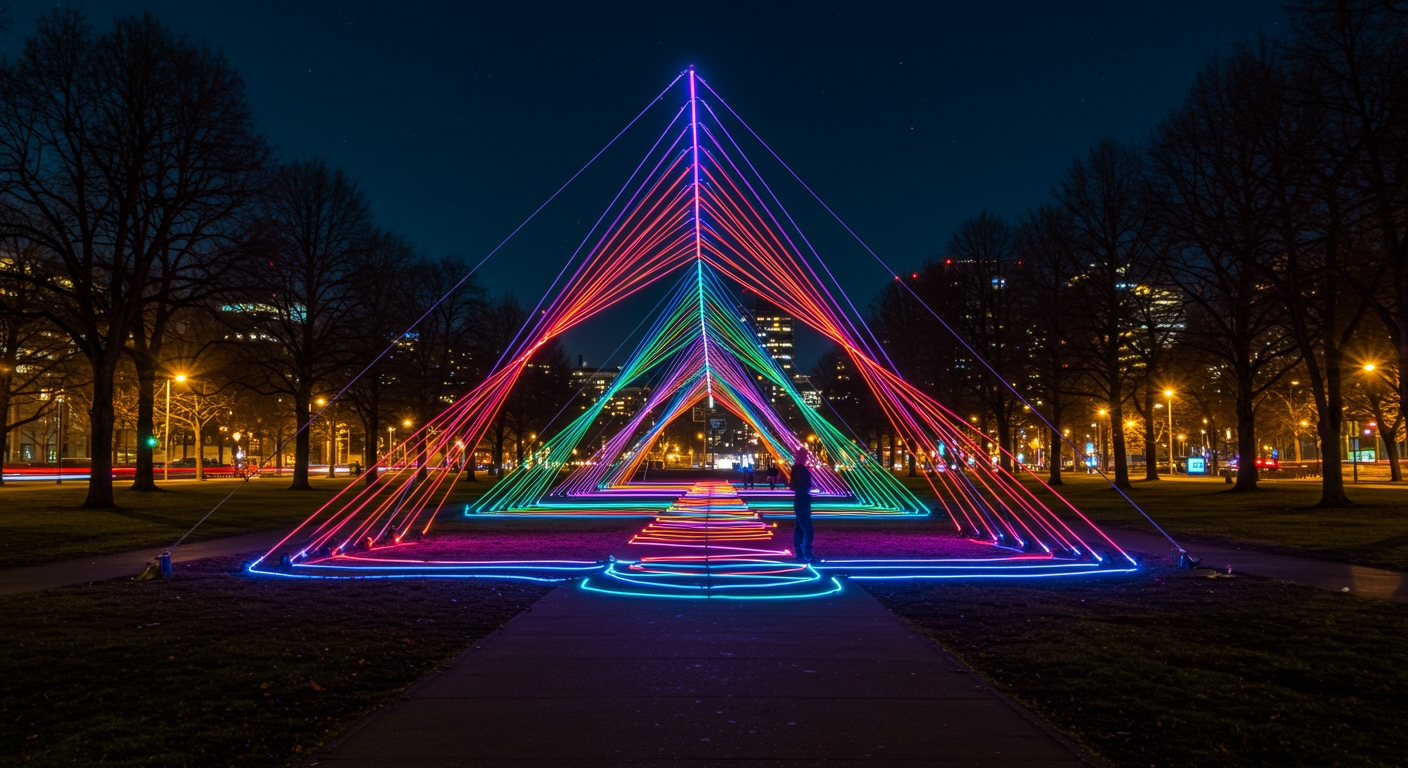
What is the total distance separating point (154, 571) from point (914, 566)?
33.3ft

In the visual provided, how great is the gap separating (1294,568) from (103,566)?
660 inches

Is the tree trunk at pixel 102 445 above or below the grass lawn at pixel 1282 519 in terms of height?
above

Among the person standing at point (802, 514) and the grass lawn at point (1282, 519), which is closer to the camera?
the person standing at point (802, 514)

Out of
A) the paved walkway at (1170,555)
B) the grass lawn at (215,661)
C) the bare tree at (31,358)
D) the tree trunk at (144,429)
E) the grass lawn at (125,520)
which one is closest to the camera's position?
the grass lawn at (215,661)

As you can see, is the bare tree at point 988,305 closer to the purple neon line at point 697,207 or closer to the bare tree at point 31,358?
the purple neon line at point 697,207

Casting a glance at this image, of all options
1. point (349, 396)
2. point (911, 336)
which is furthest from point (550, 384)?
point (911, 336)

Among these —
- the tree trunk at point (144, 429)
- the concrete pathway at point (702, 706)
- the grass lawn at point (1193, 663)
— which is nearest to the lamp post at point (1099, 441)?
the tree trunk at point (144, 429)

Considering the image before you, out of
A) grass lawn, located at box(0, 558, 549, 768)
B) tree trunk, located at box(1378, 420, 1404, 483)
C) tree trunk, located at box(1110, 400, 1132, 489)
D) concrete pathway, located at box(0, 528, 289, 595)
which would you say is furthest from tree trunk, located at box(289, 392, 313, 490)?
tree trunk, located at box(1378, 420, 1404, 483)

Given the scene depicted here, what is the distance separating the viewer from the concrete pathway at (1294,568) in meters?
11.8

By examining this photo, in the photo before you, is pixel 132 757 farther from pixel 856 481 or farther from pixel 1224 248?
pixel 856 481

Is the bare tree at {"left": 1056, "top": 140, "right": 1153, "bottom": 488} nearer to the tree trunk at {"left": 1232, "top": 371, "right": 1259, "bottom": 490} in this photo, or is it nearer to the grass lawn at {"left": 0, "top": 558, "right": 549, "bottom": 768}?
the tree trunk at {"left": 1232, "top": 371, "right": 1259, "bottom": 490}

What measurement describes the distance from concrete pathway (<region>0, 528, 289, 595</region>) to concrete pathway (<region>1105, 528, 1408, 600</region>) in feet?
49.0

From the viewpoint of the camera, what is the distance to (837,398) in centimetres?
6788

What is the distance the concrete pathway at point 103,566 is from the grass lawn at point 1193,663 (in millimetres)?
10021
